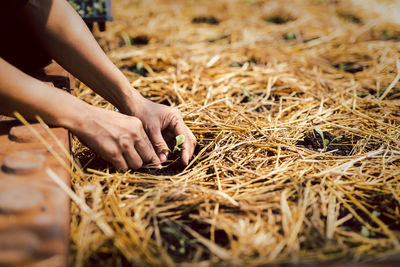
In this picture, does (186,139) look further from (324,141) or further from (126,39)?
(126,39)

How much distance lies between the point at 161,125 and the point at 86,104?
0.35 m

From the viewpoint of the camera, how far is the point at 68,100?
1005mm

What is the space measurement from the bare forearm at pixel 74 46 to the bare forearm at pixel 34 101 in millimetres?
255

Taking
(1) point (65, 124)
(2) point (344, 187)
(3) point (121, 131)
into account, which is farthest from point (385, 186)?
(1) point (65, 124)

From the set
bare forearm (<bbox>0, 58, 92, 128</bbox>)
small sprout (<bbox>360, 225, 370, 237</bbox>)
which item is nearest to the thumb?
bare forearm (<bbox>0, 58, 92, 128</bbox>)

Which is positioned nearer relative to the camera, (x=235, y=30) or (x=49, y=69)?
(x=49, y=69)

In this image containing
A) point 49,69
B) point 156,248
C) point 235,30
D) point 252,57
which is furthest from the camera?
point 235,30

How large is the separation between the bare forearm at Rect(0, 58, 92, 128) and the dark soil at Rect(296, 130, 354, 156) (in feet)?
3.29

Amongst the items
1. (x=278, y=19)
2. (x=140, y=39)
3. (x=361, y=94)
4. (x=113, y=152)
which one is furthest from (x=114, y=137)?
(x=278, y=19)

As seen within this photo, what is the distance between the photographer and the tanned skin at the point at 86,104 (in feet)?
3.09

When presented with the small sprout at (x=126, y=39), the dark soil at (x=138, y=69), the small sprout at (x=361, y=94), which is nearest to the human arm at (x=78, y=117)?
the dark soil at (x=138, y=69)

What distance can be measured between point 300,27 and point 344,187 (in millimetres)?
2171

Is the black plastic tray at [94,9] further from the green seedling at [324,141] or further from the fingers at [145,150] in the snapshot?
the green seedling at [324,141]

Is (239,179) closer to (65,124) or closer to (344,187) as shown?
(344,187)
